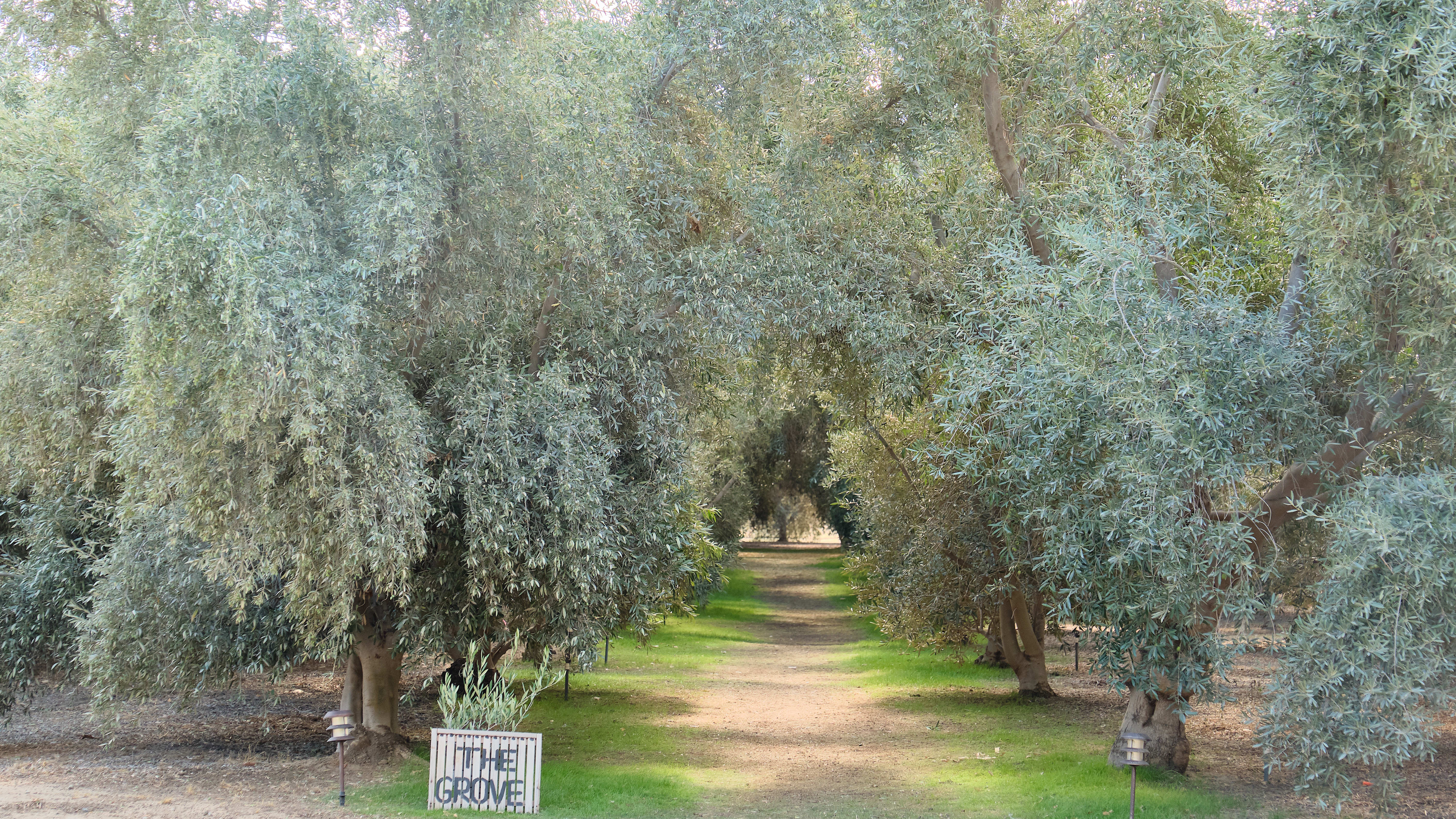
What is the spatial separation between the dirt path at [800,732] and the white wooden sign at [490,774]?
6.19ft

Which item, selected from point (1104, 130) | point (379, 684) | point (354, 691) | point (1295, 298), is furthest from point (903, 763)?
point (1104, 130)

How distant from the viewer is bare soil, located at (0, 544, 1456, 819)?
34.2 ft

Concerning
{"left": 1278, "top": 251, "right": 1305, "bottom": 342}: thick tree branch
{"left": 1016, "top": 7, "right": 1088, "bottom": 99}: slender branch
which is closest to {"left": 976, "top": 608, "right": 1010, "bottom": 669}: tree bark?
{"left": 1016, "top": 7, "right": 1088, "bottom": 99}: slender branch

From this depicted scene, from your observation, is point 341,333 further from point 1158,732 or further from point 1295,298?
point 1158,732

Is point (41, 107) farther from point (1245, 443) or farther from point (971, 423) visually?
point (1245, 443)

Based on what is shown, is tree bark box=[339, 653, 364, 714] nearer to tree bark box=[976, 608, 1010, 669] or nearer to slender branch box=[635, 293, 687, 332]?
slender branch box=[635, 293, 687, 332]

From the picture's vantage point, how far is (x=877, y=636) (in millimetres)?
28906

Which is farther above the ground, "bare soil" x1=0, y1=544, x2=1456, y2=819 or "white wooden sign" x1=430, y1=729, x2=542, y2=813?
"white wooden sign" x1=430, y1=729, x2=542, y2=813

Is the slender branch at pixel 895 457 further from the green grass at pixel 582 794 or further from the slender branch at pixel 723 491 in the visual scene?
the slender branch at pixel 723 491

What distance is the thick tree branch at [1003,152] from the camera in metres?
11.4

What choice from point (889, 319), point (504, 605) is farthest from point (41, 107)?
point (889, 319)

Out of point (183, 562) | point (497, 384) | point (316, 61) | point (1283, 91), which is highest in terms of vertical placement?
point (316, 61)

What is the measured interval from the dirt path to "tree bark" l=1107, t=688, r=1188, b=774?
2.57 meters

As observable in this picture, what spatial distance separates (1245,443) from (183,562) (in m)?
9.98
